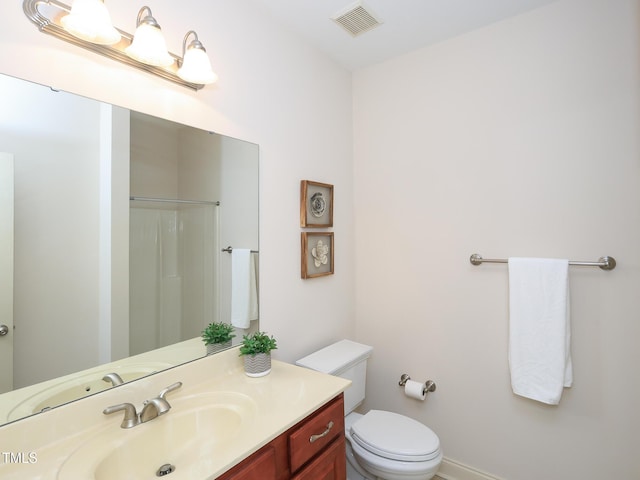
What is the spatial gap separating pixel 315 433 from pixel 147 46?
1434 millimetres

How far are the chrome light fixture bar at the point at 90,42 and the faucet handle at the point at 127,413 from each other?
114cm

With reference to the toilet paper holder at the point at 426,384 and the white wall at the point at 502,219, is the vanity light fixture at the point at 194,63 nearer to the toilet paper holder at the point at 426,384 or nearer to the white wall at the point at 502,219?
the white wall at the point at 502,219

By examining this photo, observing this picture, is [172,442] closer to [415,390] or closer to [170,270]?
[170,270]

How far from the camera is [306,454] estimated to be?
1123 mm

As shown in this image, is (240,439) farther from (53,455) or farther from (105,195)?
(105,195)

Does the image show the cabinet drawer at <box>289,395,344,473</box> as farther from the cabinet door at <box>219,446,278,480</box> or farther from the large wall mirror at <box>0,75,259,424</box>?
the large wall mirror at <box>0,75,259,424</box>

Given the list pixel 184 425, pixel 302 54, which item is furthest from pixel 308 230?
pixel 184 425

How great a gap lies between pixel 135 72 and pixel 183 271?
2.47 ft

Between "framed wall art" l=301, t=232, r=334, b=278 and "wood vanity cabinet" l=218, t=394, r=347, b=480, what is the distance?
0.75 m

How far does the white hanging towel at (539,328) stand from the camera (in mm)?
1553

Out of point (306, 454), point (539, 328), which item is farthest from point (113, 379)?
point (539, 328)

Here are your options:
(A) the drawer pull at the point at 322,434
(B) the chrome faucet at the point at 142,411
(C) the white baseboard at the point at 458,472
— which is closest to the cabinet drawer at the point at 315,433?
(A) the drawer pull at the point at 322,434

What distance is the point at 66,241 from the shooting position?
1.04 metres

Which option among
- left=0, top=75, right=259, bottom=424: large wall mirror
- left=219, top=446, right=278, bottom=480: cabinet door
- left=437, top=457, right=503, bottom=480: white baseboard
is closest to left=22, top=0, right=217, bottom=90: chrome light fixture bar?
left=0, top=75, right=259, bottom=424: large wall mirror
